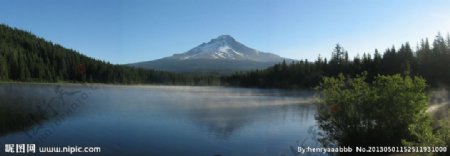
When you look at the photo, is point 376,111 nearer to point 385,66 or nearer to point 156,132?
point 156,132

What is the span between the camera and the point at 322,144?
29.4 m

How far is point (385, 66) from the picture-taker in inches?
5217

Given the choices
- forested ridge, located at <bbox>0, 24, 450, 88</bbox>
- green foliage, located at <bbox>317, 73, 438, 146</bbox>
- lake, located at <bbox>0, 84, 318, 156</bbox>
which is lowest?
lake, located at <bbox>0, 84, 318, 156</bbox>

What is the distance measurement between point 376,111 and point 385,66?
113574 mm

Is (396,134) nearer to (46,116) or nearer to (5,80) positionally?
(46,116)

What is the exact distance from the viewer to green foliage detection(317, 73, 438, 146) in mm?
24734

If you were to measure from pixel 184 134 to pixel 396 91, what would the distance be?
1640 centimetres

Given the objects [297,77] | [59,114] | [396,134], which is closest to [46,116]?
[59,114]

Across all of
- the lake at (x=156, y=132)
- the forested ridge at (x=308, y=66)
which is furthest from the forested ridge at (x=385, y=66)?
the lake at (x=156, y=132)

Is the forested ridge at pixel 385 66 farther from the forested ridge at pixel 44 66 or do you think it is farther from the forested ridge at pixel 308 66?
the forested ridge at pixel 44 66

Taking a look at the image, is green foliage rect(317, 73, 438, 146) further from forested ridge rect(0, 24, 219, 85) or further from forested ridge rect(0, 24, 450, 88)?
forested ridge rect(0, 24, 219, 85)

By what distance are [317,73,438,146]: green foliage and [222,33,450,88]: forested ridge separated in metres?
42.8

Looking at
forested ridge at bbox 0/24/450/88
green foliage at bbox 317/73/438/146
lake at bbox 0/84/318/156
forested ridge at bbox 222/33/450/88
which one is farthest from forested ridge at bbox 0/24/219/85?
green foliage at bbox 317/73/438/146

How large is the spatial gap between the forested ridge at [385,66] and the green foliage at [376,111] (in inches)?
1687
